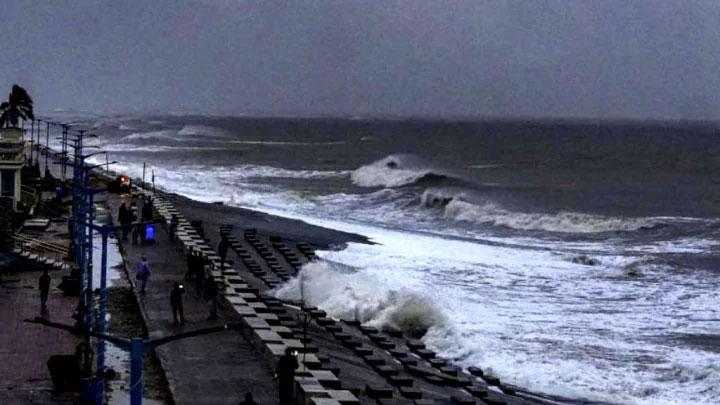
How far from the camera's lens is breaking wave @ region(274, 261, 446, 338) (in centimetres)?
2636

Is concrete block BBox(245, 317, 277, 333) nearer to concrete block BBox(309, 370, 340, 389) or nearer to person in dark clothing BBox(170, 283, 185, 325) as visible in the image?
person in dark clothing BBox(170, 283, 185, 325)

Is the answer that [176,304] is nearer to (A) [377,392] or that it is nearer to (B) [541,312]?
(A) [377,392]

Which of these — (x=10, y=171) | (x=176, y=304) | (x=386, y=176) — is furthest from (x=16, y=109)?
(x=176, y=304)

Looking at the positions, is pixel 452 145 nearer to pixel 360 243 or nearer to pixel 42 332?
pixel 360 243

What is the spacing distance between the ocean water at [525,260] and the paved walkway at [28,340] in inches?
233

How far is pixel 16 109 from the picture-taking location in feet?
207

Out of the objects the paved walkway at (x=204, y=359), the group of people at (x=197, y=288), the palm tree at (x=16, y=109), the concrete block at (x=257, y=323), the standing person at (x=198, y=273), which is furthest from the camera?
the palm tree at (x=16, y=109)

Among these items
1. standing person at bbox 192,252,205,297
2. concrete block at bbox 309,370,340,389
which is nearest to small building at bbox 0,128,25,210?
standing person at bbox 192,252,205,297

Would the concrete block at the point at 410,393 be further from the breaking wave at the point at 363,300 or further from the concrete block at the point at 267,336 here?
the breaking wave at the point at 363,300

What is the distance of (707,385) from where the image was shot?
2186 centimetres

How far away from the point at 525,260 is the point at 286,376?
23063mm

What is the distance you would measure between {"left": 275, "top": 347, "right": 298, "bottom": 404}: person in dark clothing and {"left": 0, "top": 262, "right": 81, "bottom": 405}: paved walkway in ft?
9.59

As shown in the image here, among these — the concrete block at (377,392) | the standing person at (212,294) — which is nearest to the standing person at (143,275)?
the standing person at (212,294)

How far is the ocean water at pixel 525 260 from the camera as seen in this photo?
23531 mm
